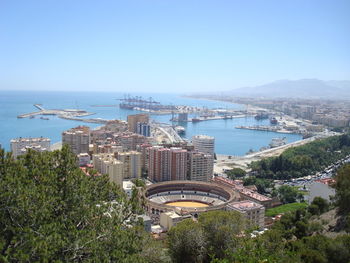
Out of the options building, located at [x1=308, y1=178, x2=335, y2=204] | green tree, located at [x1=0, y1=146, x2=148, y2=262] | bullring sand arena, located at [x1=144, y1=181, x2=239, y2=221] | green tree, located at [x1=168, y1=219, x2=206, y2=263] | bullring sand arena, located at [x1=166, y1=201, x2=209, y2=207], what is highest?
green tree, located at [x1=0, y1=146, x2=148, y2=262]

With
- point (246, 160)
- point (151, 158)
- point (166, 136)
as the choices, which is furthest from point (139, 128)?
point (151, 158)

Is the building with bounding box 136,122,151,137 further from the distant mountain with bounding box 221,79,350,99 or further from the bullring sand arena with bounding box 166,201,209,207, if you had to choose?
the distant mountain with bounding box 221,79,350,99

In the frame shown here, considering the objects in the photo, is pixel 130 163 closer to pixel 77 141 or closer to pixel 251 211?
pixel 77 141

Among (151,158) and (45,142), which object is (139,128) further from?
(151,158)

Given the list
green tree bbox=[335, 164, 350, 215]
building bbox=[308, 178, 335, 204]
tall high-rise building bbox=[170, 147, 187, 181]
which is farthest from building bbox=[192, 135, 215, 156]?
green tree bbox=[335, 164, 350, 215]

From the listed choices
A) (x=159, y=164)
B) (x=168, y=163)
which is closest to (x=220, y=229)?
(x=168, y=163)
